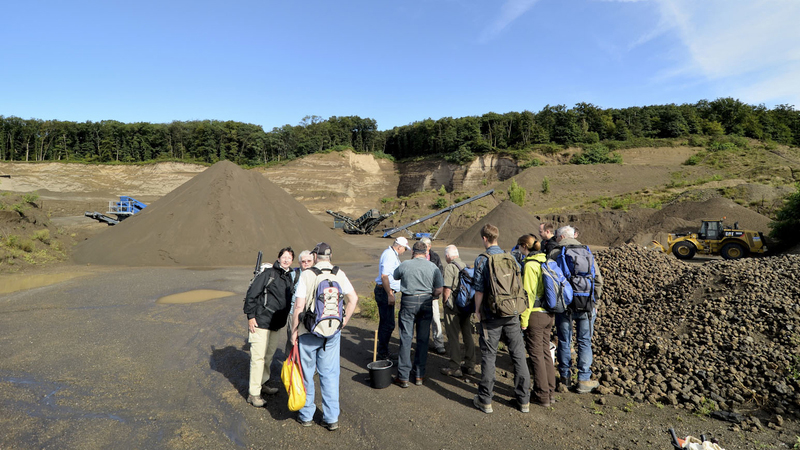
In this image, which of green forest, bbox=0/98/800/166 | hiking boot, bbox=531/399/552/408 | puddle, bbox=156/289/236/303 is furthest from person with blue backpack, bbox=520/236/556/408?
green forest, bbox=0/98/800/166

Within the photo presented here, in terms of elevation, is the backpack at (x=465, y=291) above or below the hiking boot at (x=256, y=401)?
above

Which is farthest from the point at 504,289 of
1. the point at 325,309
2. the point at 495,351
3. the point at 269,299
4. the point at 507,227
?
the point at 507,227

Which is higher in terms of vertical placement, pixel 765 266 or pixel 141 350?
pixel 765 266

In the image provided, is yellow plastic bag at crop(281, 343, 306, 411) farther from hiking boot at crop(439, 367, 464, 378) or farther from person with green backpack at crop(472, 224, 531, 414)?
hiking boot at crop(439, 367, 464, 378)

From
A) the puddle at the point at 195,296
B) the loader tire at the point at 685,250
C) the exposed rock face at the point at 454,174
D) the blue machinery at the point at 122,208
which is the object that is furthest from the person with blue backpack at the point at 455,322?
the exposed rock face at the point at 454,174

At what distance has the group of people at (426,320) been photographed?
12.7 ft

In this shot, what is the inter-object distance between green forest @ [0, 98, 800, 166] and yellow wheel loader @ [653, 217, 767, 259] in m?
38.6

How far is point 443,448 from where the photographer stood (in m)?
3.67

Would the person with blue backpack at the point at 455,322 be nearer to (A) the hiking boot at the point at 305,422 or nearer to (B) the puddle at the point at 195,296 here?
(A) the hiking boot at the point at 305,422

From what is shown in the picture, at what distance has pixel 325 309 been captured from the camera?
3674 millimetres

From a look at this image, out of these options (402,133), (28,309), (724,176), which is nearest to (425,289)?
(28,309)

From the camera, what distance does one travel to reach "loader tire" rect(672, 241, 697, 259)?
1962cm

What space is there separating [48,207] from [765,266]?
58.3 meters

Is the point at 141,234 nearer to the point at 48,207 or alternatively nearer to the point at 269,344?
the point at 269,344
